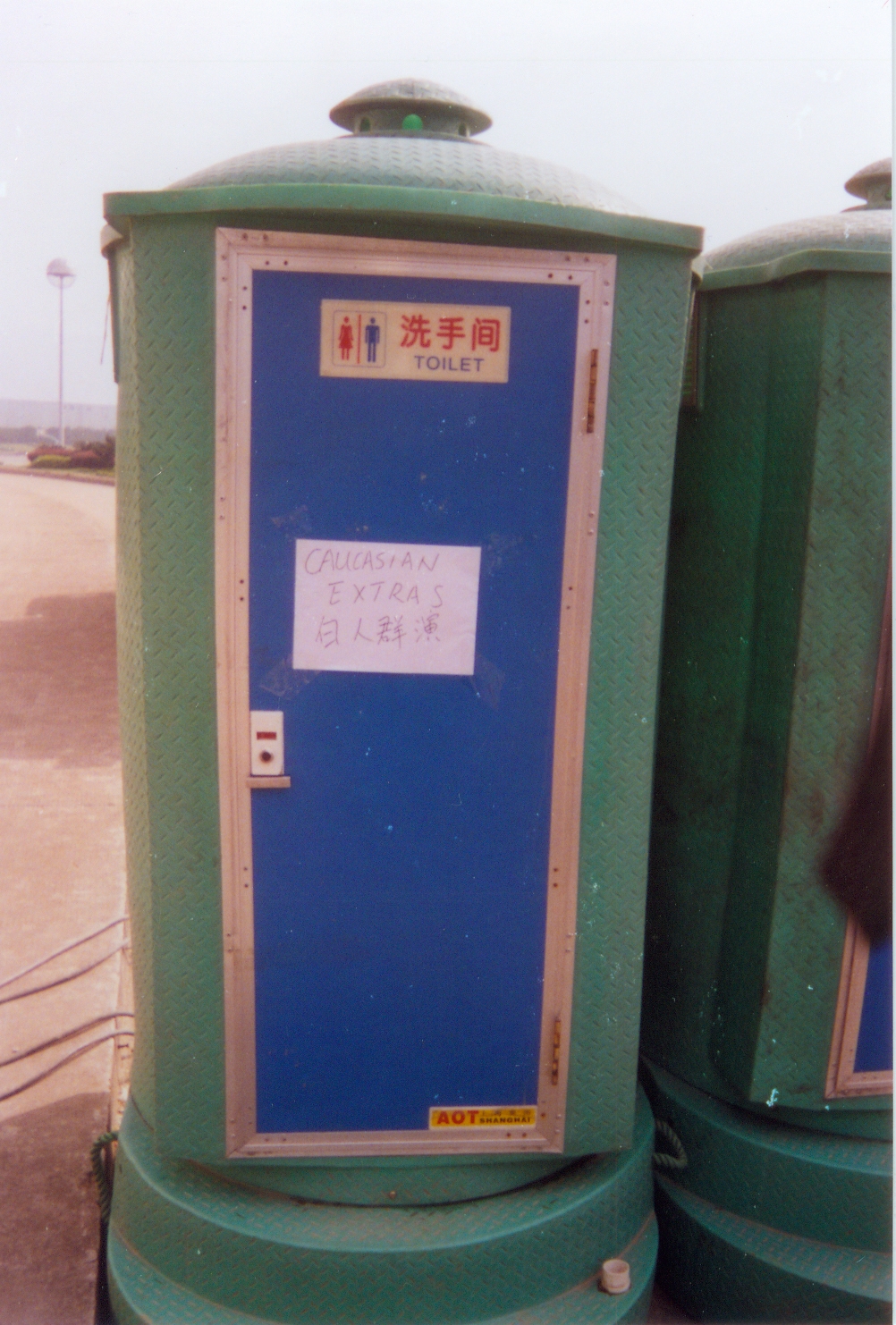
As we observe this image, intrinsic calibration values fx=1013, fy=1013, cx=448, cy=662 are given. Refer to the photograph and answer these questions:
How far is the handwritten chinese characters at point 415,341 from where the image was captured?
1.81 m

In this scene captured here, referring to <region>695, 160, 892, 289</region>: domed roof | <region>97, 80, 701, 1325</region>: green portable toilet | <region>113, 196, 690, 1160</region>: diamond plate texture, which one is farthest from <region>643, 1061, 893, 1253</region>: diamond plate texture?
<region>695, 160, 892, 289</region>: domed roof

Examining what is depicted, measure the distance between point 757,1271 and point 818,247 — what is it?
7.44 feet

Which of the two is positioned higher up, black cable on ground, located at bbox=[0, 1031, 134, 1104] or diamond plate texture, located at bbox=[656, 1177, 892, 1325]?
diamond plate texture, located at bbox=[656, 1177, 892, 1325]

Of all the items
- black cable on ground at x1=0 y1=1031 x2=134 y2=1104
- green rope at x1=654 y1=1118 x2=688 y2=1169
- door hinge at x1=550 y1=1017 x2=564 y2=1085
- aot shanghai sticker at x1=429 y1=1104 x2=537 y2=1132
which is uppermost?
door hinge at x1=550 y1=1017 x2=564 y2=1085

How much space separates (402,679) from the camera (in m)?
1.96

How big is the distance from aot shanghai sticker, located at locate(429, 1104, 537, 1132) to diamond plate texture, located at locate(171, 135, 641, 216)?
70.4 inches

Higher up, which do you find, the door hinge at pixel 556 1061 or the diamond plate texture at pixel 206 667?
the diamond plate texture at pixel 206 667

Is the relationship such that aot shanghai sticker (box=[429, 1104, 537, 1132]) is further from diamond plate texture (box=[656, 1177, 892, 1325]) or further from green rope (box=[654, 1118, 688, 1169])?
diamond plate texture (box=[656, 1177, 892, 1325])

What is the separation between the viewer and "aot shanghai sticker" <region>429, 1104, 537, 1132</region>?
6.96 ft

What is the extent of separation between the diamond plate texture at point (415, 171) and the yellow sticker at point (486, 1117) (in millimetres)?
1787

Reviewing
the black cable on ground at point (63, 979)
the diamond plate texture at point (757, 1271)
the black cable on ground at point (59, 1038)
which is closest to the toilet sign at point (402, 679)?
the diamond plate texture at point (757, 1271)

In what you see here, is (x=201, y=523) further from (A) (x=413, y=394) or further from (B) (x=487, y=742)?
(B) (x=487, y=742)

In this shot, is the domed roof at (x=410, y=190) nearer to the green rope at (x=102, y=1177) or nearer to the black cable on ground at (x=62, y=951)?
the green rope at (x=102, y=1177)

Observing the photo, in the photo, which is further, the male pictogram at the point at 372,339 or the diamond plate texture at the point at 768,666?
the diamond plate texture at the point at 768,666
